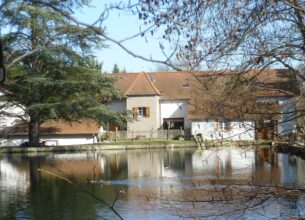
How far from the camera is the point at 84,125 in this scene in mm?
44250

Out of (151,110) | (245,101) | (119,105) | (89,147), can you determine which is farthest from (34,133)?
(245,101)

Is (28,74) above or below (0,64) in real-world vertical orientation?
above

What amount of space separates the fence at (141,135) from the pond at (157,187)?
11.3 meters

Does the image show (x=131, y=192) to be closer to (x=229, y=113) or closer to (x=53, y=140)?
(x=229, y=113)

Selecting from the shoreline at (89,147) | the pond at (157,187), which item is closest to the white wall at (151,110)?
the shoreline at (89,147)

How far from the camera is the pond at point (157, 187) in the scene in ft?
28.1

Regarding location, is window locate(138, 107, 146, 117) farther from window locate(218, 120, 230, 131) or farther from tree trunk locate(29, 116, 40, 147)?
window locate(218, 120, 230, 131)

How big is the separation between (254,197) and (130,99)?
4210 centimetres

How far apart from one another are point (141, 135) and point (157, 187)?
91.2 ft

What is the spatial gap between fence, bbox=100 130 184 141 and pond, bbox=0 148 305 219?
1125cm

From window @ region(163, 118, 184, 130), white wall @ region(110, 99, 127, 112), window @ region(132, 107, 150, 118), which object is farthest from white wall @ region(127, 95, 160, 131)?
white wall @ region(110, 99, 127, 112)

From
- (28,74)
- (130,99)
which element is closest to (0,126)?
(28,74)

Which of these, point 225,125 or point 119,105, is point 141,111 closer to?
point 119,105

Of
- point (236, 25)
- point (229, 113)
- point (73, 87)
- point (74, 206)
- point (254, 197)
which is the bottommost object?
point (74, 206)
